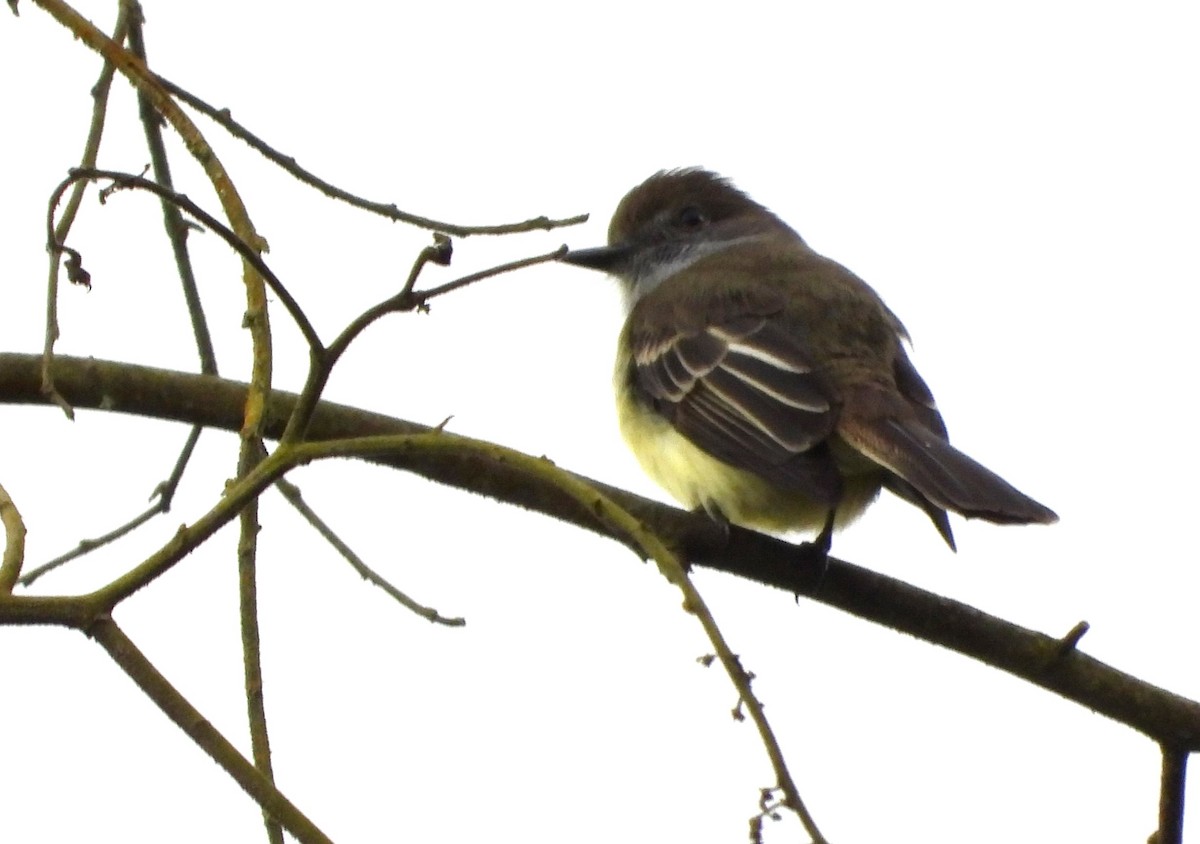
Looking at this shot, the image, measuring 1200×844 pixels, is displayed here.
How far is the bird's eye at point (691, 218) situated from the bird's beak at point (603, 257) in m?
0.32

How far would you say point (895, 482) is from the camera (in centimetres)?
469

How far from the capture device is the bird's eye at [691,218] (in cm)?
698

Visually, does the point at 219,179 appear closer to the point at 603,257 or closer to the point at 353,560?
the point at 353,560

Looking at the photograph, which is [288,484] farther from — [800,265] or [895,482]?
[800,265]

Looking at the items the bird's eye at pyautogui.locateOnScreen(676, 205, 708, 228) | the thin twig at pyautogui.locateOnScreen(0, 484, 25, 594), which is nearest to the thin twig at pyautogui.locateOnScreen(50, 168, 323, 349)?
the thin twig at pyautogui.locateOnScreen(0, 484, 25, 594)

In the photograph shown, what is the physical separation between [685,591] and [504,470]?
1.23m

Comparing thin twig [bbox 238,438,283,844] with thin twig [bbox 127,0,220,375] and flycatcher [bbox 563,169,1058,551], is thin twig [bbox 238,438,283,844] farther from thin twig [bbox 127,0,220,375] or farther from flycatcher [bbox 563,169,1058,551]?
flycatcher [bbox 563,169,1058,551]

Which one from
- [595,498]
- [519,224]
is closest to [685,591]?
[595,498]

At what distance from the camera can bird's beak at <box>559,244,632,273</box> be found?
6.69 meters

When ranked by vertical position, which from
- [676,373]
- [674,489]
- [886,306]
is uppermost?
[886,306]

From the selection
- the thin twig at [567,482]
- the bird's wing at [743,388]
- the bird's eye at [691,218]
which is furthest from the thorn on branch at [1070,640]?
the bird's eye at [691,218]

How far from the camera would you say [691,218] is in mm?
7004

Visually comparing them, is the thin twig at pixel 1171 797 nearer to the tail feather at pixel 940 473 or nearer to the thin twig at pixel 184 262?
the tail feather at pixel 940 473

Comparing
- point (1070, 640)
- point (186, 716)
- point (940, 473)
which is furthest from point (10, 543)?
point (940, 473)
